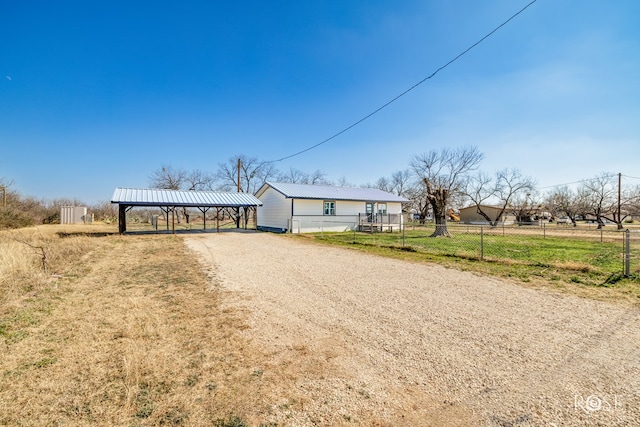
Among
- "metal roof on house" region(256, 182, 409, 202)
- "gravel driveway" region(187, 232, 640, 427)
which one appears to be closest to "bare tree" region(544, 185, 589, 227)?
"metal roof on house" region(256, 182, 409, 202)

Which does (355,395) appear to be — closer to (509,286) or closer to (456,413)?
(456,413)

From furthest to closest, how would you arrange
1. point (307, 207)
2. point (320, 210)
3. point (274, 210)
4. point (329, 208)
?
point (274, 210), point (329, 208), point (320, 210), point (307, 207)

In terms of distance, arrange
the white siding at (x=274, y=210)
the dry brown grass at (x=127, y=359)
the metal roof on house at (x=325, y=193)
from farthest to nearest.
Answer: the metal roof on house at (x=325, y=193) < the white siding at (x=274, y=210) < the dry brown grass at (x=127, y=359)

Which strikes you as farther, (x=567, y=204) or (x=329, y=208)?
(x=567, y=204)

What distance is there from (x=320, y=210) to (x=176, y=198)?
11.0m

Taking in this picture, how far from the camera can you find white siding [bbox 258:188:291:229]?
23.0 meters

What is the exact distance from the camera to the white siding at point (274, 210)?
23.0 metres

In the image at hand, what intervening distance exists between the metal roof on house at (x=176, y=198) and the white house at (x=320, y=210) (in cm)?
206

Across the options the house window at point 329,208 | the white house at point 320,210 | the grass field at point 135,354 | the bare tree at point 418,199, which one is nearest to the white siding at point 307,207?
the white house at point 320,210

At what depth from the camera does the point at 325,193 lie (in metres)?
25.0

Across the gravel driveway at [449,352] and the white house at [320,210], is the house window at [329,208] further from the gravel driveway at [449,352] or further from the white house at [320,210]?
the gravel driveway at [449,352]

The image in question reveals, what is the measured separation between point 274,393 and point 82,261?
9.71 meters

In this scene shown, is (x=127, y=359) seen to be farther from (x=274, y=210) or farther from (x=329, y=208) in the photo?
(x=274, y=210)

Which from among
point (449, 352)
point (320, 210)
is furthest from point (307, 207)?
point (449, 352)
